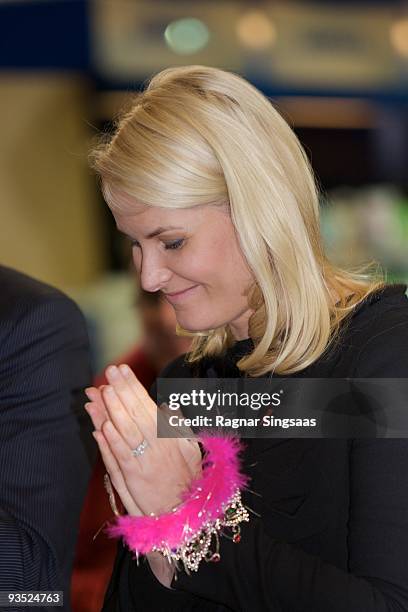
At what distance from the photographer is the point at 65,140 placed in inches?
241

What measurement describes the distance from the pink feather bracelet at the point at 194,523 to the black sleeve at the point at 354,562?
0.02 metres

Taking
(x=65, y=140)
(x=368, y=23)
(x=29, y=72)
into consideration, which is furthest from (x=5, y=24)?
(x=368, y=23)

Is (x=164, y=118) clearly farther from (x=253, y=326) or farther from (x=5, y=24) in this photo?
(x=5, y=24)

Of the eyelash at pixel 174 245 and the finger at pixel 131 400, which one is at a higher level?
the eyelash at pixel 174 245

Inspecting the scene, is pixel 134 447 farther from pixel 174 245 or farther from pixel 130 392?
pixel 174 245

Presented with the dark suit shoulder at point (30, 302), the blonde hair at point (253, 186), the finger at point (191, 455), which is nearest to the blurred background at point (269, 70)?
the dark suit shoulder at point (30, 302)

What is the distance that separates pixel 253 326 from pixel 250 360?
47 mm

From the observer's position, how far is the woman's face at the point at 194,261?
45.4 inches

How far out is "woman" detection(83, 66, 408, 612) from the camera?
1014 millimetres

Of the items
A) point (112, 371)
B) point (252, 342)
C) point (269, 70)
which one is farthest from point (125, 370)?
point (269, 70)

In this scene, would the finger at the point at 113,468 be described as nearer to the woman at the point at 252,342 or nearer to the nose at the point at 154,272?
the woman at the point at 252,342

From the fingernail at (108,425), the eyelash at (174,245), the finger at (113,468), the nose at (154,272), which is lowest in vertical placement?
the finger at (113,468)

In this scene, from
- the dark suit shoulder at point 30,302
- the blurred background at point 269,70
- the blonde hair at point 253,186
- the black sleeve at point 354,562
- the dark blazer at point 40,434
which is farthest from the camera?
the blurred background at point 269,70

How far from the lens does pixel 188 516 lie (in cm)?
104
